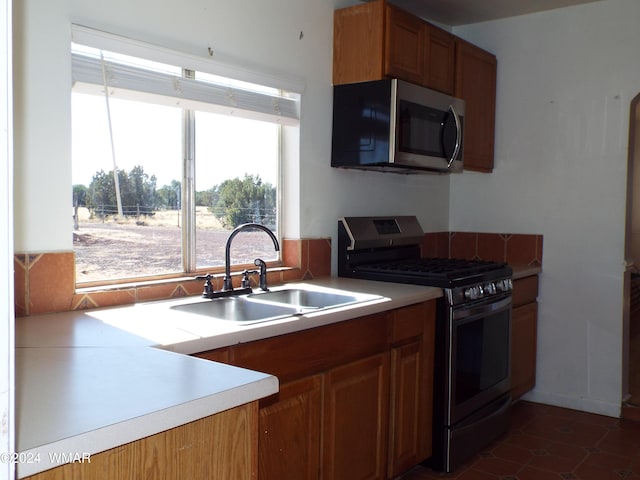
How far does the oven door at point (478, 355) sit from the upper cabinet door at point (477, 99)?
3.36 ft

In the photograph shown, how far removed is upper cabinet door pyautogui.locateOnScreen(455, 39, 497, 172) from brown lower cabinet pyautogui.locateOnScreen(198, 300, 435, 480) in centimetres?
145

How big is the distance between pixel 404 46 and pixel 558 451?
218 cm

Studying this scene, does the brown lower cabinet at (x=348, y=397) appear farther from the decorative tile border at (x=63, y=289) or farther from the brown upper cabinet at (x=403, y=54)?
the brown upper cabinet at (x=403, y=54)

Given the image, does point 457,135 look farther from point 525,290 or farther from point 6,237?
point 6,237

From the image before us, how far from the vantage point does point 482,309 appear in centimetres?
283

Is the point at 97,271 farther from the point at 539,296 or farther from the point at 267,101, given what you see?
the point at 539,296

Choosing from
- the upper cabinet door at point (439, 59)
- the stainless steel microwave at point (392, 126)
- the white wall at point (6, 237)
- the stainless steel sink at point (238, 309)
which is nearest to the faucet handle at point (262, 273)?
the stainless steel sink at point (238, 309)

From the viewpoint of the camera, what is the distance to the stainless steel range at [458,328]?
2.64 meters

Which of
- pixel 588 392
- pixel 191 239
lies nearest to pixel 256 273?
pixel 191 239

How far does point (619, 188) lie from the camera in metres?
3.46

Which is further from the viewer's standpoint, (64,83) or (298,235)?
(298,235)

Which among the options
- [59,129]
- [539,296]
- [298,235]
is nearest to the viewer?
[59,129]

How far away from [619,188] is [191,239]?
2507mm

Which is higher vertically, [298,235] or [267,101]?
[267,101]
